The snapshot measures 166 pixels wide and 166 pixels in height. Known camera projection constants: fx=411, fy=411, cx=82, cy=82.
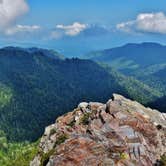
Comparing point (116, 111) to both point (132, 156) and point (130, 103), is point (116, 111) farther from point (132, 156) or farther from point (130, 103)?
point (132, 156)

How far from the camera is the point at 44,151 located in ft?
351

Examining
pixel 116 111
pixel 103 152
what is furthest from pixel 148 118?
pixel 103 152

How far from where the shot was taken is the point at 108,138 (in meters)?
88.9

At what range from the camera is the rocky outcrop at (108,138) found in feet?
268

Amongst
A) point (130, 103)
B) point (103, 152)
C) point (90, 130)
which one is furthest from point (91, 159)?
point (130, 103)

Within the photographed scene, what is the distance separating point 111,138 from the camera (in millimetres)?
89062

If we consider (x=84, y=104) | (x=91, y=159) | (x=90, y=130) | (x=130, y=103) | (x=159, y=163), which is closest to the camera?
(x=91, y=159)

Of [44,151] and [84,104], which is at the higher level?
[84,104]

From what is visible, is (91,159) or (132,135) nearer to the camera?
(91,159)

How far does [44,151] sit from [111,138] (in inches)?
974

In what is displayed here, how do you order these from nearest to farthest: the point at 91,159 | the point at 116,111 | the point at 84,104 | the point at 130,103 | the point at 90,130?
the point at 91,159, the point at 90,130, the point at 116,111, the point at 130,103, the point at 84,104

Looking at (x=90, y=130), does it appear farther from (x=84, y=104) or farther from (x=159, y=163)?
(x=84, y=104)

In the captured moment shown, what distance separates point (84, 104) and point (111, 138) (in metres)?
37.6

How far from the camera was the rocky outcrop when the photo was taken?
8156 centimetres
